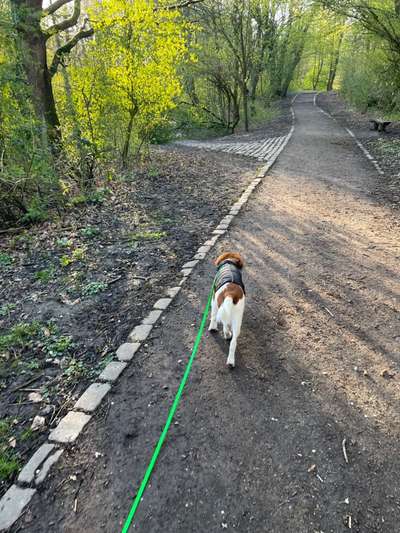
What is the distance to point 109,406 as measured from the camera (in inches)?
115

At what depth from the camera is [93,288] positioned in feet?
15.3

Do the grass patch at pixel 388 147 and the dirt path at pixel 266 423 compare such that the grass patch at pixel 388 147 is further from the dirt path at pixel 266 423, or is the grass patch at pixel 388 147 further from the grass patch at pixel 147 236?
the grass patch at pixel 147 236

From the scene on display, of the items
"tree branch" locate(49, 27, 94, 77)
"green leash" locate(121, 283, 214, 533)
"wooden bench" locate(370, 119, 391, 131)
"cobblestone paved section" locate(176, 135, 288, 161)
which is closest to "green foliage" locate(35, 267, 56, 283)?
"green leash" locate(121, 283, 214, 533)

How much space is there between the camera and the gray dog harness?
3.29 meters

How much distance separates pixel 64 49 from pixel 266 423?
10.0 m

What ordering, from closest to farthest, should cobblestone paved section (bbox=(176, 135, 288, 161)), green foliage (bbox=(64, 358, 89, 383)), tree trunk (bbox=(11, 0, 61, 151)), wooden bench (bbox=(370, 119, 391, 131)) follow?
green foliage (bbox=(64, 358, 89, 383)) → tree trunk (bbox=(11, 0, 61, 151)) → cobblestone paved section (bbox=(176, 135, 288, 161)) → wooden bench (bbox=(370, 119, 391, 131))

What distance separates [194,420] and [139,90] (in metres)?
8.54

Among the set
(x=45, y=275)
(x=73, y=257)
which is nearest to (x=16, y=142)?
(x=73, y=257)

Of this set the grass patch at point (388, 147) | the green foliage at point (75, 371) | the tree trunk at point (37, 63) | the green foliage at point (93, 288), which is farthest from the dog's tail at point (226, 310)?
the grass patch at point (388, 147)

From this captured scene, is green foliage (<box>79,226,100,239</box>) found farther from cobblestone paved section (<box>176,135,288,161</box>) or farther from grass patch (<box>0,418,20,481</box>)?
cobblestone paved section (<box>176,135,288,161</box>)

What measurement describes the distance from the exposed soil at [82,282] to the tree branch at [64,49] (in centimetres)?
328

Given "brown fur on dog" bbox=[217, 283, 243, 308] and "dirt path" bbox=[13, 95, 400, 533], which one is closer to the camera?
"dirt path" bbox=[13, 95, 400, 533]

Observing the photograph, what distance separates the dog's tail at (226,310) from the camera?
3.05m

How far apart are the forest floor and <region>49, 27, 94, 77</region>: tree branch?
10.8 feet
